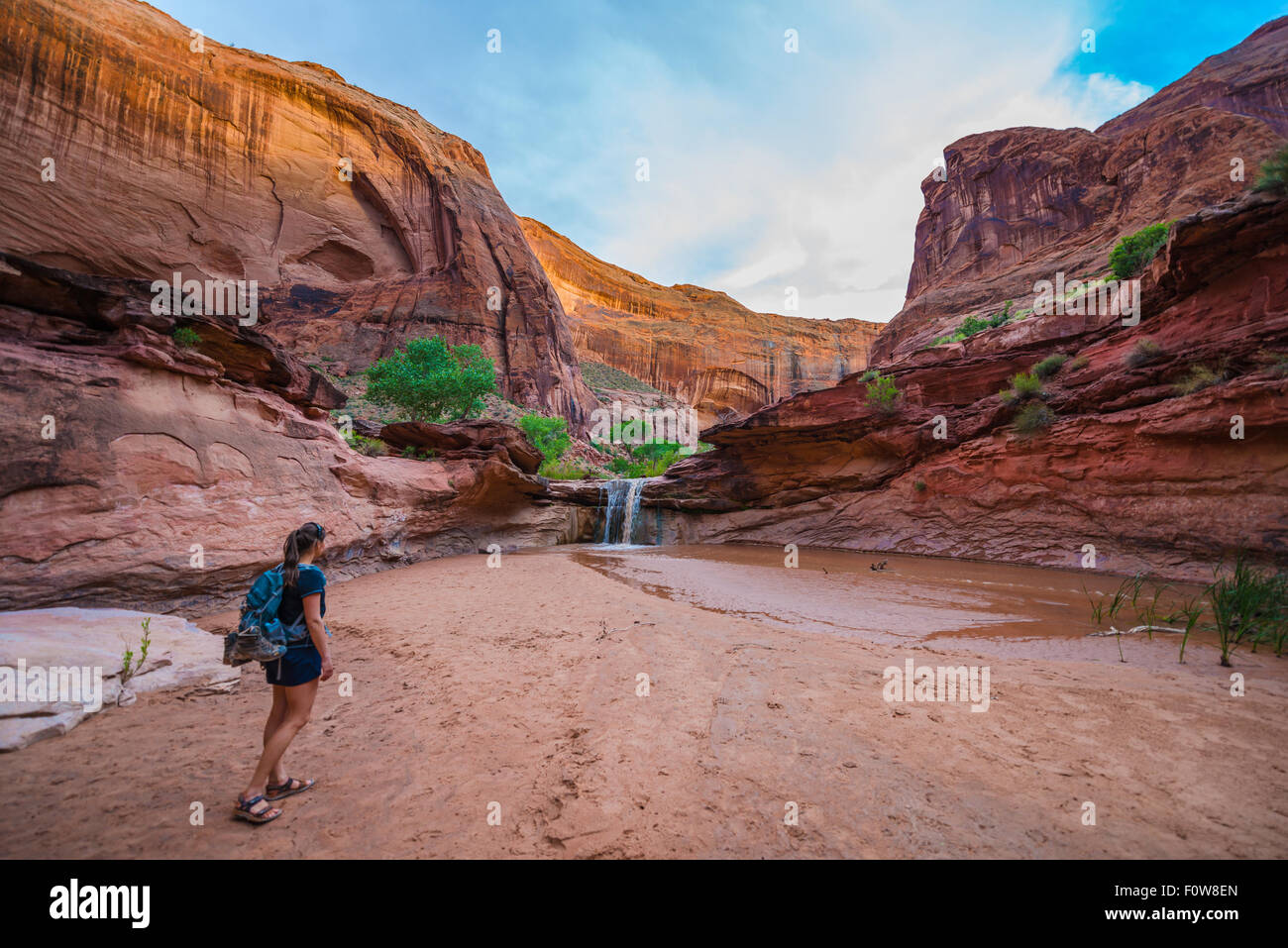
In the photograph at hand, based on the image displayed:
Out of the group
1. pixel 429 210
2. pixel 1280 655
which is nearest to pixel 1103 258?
pixel 1280 655

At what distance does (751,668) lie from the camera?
12.6ft

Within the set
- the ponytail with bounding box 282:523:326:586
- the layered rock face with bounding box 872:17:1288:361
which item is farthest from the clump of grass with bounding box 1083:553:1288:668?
the layered rock face with bounding box 872:17:1288:361

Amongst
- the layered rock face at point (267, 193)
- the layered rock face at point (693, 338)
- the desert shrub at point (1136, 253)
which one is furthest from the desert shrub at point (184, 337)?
the layered rock face at point (693, 338)

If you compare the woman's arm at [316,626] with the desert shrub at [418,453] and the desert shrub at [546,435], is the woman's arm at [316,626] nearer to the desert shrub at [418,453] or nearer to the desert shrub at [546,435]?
the desert shrub at [418,453]

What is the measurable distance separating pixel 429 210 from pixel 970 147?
4507 centimetres

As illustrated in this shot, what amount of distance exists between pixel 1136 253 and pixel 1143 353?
8.58 m

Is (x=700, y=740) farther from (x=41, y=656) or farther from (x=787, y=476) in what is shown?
(x=787, y=476)

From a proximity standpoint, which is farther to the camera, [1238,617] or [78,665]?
[1238,617]

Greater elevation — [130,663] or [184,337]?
[184,337]

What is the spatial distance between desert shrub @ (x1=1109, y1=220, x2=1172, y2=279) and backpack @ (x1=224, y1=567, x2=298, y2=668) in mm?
22685

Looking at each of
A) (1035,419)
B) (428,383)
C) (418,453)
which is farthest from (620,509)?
(1035,419)

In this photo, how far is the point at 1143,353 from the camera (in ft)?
35.7

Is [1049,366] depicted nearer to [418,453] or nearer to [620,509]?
[620,509]

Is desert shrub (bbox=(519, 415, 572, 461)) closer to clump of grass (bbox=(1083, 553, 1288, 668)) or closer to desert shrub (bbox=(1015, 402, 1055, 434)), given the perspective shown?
desert shrub (bbox=(1015, 402, 1055, 434))
